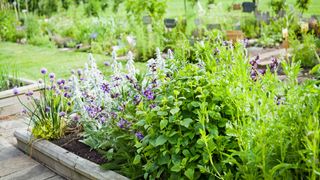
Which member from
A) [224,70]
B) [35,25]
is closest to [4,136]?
[224,70]

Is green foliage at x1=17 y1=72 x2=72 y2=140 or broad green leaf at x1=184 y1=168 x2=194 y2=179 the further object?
green foliage at x1=17 y1=72 x2=72 y2=140

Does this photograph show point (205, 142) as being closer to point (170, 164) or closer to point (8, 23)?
point (170, 164)

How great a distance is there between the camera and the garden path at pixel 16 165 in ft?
12.0

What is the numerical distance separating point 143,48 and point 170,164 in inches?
209

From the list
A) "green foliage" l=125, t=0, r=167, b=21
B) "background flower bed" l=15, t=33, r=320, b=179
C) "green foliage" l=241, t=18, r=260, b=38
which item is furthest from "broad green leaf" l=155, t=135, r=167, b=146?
"green foliage" l=241, t=18, r=260, b=38

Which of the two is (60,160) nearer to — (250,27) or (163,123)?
(163,123)

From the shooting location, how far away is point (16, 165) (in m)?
3.90

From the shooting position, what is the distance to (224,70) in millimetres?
2768

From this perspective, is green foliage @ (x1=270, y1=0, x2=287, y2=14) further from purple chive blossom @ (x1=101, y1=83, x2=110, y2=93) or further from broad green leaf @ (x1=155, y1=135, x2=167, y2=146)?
broad green leaf @ (x1=155, y1=135, x2=167, y2=146)

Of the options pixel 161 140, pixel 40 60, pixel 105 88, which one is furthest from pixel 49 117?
pixel 40 60

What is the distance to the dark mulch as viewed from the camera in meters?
3.49

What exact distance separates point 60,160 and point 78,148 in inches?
8.5

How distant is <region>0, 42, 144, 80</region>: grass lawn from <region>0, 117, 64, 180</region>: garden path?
100 inches

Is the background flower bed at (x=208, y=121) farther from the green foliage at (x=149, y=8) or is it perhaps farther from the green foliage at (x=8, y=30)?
the green foliage at (x=8, y=30)
